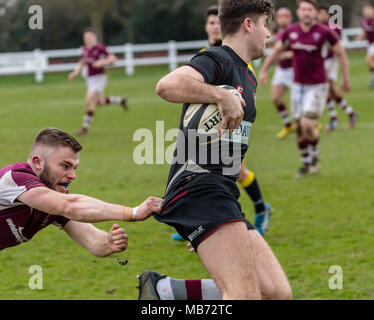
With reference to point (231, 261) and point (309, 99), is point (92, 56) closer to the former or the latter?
point (309, 99)

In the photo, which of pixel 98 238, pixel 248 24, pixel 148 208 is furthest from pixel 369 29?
pixel 148 208

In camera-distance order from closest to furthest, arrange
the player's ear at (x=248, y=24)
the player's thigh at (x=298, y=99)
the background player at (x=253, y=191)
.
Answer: the player's ear at (x=248, y=24) < the background player at (x=253, y=191) < the player's thigh at (x=298, y=99)

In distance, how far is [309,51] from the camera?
37.0 feet

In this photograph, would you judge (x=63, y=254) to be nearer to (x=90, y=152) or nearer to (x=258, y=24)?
(x=258, y=24)

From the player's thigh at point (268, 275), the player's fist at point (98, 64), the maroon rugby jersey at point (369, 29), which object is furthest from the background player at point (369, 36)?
the player's thigh at point (268, 275)

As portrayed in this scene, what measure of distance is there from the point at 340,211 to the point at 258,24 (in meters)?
4.81

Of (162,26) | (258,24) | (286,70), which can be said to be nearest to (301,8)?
(286,70)

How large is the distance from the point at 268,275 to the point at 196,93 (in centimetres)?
132

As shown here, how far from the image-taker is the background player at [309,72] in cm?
1077

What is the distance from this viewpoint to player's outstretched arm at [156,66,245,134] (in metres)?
3.83

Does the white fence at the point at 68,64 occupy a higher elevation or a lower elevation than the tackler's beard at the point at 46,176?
higher

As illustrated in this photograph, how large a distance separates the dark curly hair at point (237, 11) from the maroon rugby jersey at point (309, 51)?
7.10 metres

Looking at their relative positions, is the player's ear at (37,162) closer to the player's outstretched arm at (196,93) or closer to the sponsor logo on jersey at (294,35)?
the player's outstretched arm at (196,93)

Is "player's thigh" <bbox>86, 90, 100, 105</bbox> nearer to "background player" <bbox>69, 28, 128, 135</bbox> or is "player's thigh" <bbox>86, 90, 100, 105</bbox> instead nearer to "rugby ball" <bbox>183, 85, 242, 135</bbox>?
"background player" <bbox>69, 28, 128, 135</bbox>
